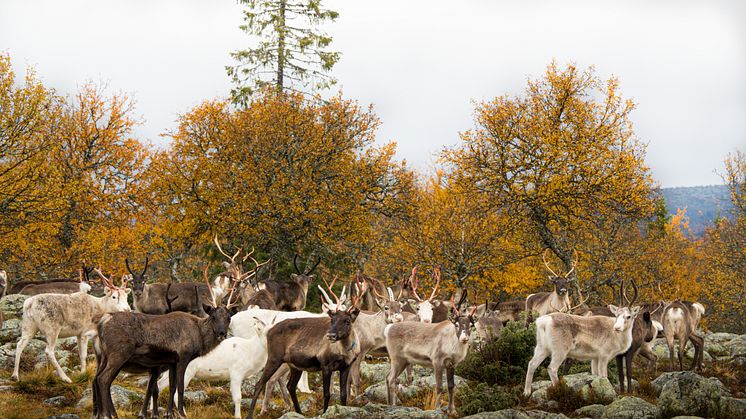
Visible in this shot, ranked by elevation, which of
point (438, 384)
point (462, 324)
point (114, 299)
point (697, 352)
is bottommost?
point (697, 352)

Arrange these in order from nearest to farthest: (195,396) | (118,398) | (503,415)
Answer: (503,415) < (118,398) < (195,396)

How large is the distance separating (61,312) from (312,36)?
86.3ft

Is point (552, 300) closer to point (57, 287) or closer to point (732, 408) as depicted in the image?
point (732, 408)

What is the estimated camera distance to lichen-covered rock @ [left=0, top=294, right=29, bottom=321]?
838 inches

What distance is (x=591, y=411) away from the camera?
11.8 metres

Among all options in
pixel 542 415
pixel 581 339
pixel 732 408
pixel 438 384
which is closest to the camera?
pixel 542 415

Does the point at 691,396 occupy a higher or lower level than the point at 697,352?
higher

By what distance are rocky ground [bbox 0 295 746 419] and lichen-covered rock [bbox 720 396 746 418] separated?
1 cm

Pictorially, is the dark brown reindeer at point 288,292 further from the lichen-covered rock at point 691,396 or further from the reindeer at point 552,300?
the lichen-covered rock at point 691,396

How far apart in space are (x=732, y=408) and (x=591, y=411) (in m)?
2.16

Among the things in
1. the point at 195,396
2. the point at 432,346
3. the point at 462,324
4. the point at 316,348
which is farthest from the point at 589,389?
the point at 195,396

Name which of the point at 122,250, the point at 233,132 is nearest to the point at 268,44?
the point at 233,132

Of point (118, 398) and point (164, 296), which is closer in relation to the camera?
point (118, 398)

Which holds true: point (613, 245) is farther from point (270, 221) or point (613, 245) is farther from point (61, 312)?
point (61, 312)
